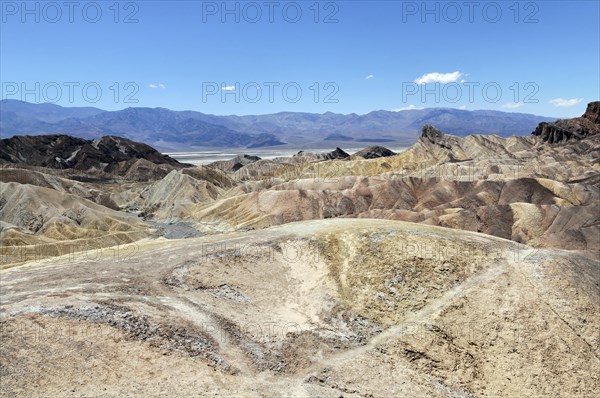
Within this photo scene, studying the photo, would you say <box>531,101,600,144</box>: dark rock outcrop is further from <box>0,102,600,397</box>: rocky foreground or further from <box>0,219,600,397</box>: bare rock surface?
<box>0,102,600,397</box>: rocky foreground

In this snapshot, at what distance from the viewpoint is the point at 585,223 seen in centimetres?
6838

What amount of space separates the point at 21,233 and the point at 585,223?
8462 centimetres

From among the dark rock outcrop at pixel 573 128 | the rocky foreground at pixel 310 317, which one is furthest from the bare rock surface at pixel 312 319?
the dark rock outcrop at pixel 573 128

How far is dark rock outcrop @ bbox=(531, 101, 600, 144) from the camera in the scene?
17075 cm

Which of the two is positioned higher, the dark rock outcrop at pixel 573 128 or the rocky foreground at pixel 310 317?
the dark rock outcrop at pixel 573 128

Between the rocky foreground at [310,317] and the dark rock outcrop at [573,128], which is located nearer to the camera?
the rocky foreground at [310,317]

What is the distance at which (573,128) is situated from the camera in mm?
173375

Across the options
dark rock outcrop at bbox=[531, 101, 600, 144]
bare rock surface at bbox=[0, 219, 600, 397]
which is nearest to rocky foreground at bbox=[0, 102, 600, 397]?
bare rock surface at bbox=[0, 219, 600, 397]

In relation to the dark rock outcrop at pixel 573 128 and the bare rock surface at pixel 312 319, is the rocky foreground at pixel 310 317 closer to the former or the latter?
the bare rock surface at pixel 312 319

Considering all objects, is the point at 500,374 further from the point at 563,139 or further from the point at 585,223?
the point at 563,139

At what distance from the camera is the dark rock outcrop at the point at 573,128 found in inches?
6722

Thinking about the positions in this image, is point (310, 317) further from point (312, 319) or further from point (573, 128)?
point (573, 128)

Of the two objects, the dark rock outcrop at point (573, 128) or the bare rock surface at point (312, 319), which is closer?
the bare rock surface at point (312, 319)

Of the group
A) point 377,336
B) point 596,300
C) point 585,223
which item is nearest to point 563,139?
point 585,223
